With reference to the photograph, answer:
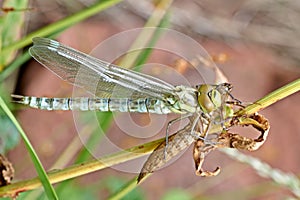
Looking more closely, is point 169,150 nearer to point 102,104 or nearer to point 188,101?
point 188,101

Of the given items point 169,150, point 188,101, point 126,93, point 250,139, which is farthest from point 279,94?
point 126,93

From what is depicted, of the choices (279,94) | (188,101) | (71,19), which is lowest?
(279,94)

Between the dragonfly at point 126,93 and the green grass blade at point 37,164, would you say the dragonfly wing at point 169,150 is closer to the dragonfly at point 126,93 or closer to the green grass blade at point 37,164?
the dragonfly at point 126,93

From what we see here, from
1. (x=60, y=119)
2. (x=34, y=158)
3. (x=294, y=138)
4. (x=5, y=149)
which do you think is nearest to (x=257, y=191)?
(x=294, y=138)

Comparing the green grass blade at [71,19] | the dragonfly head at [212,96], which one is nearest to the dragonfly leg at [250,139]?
the dragonfly head at [212,96]

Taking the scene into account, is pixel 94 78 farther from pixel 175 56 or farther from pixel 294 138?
pixel 294 138

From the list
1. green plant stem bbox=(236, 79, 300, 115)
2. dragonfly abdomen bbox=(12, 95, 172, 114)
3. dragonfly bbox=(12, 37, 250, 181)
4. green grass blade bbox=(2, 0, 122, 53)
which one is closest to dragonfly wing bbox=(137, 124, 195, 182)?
dragonfly bbox=(12, 37, 250, 181)
